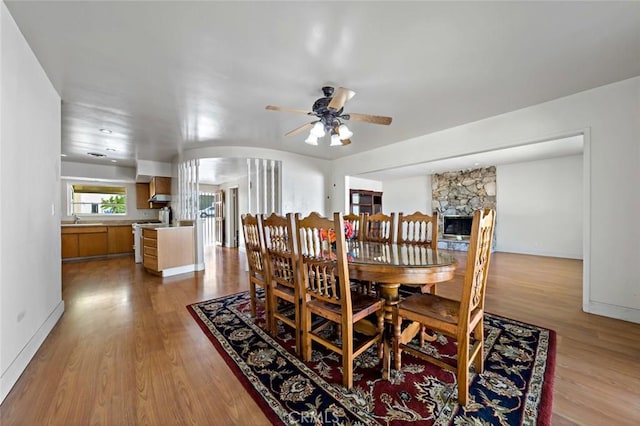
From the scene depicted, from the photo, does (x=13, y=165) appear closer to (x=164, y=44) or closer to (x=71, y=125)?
(x=164, y=44)

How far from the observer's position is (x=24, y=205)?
176 centimetres

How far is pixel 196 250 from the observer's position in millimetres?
4586

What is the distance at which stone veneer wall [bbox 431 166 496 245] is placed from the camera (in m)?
6.68

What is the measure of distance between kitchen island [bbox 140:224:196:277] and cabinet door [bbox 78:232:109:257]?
Answer: 88.0 inches

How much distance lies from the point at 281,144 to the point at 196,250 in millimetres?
2480

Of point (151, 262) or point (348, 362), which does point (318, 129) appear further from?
point (151, 262)

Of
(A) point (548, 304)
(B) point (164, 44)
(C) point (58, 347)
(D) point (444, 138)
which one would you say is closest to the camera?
(B) point (164, 44)

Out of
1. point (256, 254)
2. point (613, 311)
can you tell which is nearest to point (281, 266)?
point (256, 254)

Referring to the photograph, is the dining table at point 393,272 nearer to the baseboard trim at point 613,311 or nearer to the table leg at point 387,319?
the table leg at point 387,319

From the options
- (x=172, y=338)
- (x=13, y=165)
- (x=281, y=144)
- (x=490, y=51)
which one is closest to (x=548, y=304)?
(x=490, y=51)

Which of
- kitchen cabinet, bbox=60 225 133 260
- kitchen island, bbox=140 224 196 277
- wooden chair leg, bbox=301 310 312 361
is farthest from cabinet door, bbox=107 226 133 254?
wooden chair leg, bbox=301 310 312 361

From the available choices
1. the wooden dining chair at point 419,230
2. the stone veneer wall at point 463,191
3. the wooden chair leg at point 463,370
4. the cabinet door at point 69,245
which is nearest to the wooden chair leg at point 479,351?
the wooden chair leg at point 463,370

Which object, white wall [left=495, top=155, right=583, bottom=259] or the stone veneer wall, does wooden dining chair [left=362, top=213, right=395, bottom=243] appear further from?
white wall [left=495, top=155, right=583, bottom=259]

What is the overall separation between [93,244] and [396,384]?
6.98 m
